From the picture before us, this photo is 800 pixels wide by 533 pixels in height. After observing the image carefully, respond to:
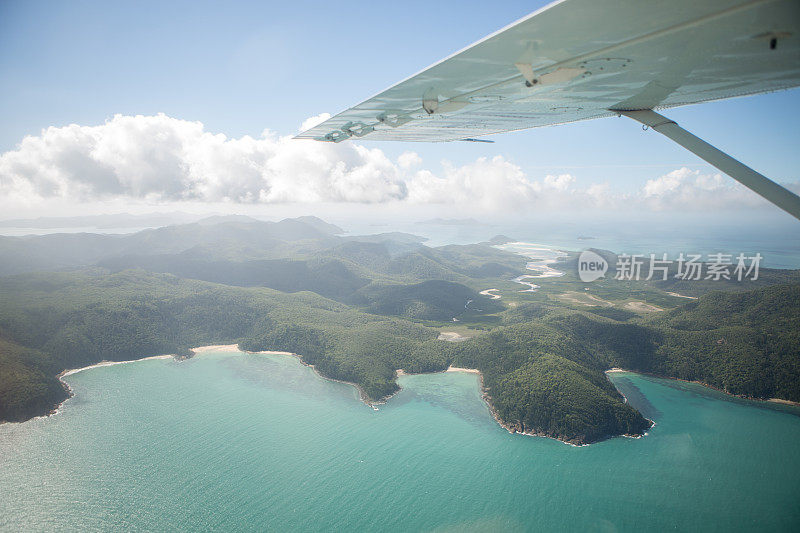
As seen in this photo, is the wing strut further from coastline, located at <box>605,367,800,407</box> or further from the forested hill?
coastline, located at <box>605,367,800,407</box>

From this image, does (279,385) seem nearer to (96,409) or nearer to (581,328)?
(96,409)

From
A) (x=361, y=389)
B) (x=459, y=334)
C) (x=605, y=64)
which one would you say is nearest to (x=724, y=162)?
(x=605, y=64)

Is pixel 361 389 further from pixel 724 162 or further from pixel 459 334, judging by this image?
pixel 724 162

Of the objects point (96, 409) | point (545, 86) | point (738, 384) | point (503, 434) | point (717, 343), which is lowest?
point (96, 409)

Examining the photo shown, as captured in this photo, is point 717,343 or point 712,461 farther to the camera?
point 717,343

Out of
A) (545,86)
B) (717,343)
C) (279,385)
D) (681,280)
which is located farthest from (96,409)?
(681,280)

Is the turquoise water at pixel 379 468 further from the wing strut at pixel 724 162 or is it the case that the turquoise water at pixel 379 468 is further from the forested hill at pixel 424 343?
the wing strut at pixel 724 162
